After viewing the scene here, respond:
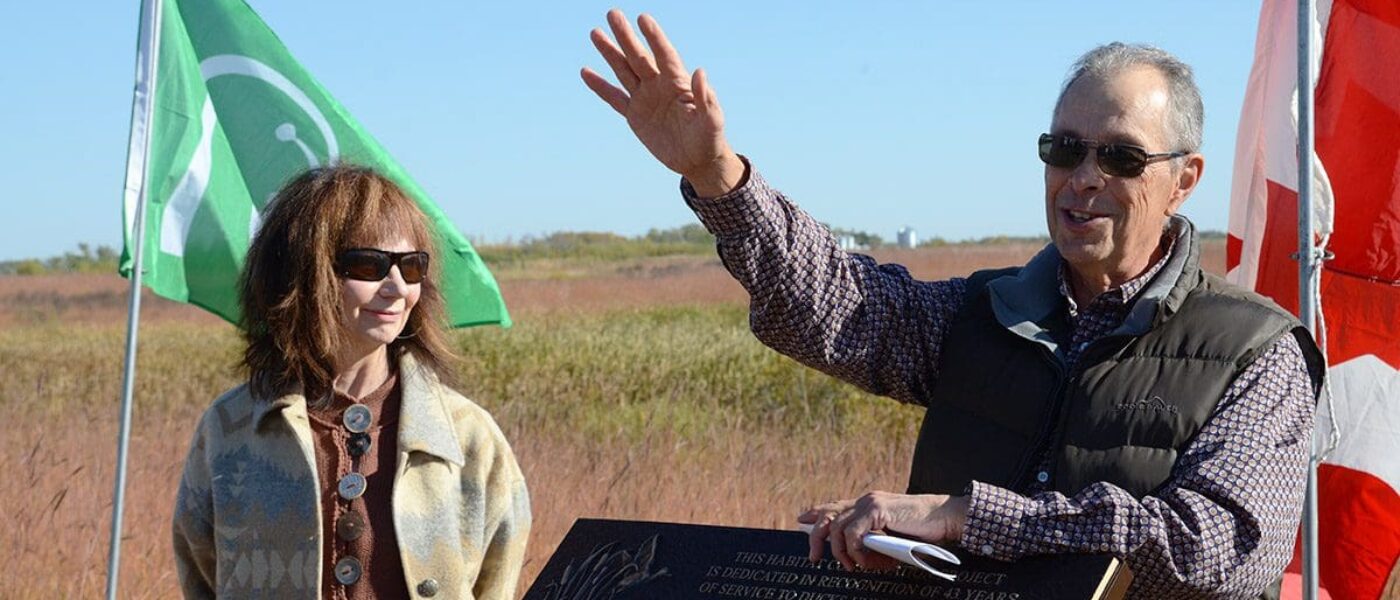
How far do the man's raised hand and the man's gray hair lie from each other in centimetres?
61

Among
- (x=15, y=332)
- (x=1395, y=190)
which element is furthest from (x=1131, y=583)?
(x=15, y=332)

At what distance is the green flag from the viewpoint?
649 cm

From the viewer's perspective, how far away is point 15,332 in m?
28.0

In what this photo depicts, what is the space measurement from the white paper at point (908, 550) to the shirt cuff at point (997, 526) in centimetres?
5

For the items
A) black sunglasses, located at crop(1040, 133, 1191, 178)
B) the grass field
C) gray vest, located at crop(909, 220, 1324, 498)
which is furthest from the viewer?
the grass field

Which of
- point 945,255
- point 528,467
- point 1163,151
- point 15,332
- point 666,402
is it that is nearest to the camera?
point 1163,151

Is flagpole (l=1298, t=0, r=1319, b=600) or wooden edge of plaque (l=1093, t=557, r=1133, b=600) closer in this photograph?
wooden edge of plaque (l=1093, t=557, r=1133, b=600)

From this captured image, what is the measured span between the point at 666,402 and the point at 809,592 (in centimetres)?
1040

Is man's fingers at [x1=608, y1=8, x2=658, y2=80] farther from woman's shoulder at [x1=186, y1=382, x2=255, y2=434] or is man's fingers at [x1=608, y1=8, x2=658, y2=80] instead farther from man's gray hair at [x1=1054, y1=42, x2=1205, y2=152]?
woman's shoulder at [x1=186, y1=382, x2=255, y2=434]

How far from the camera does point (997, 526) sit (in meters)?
2.67

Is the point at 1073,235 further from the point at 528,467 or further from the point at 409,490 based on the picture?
the point at 528,467

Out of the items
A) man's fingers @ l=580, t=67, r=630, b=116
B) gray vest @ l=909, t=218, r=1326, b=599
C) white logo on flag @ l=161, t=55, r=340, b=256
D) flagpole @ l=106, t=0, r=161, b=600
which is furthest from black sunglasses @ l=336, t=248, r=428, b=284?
white logo on flag @ l=161, t=55, r=340, b=256

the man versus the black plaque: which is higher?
the man

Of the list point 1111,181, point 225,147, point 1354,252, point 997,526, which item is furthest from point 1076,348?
point 225,147
